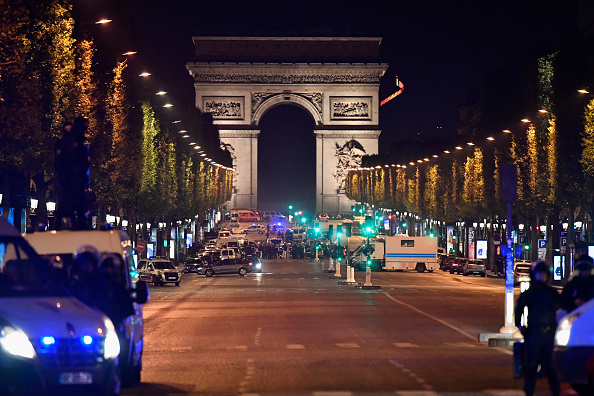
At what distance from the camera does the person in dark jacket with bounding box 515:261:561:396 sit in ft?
42.0

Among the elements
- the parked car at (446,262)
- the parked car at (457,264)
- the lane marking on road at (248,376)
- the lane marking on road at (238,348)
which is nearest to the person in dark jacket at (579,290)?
the lane marking on road at (248,376)

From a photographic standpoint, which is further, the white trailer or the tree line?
the white trailer

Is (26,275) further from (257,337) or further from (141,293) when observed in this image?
(257,337)

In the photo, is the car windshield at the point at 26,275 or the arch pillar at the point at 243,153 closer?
the car windshield at the point at 26,275

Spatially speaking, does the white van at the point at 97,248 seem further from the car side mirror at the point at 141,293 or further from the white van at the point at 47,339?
the white van at the point at 47,339

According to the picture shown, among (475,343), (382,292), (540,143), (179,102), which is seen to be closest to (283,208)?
(179,102)

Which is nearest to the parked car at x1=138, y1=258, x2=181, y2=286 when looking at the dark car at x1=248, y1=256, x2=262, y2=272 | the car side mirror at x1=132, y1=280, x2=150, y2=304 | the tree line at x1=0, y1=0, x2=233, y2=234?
the tree line at x1=0, y1=0, x2=233, y2=234

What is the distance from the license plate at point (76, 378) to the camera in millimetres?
10406

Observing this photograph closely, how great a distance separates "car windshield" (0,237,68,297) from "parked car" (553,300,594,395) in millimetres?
4720

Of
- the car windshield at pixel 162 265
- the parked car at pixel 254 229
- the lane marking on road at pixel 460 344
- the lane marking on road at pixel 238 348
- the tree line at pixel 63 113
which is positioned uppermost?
the tree line at pixel 63 113

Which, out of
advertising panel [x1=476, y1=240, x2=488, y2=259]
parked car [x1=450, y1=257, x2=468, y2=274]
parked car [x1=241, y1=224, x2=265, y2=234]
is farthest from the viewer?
parked car [x1=241, y1=224, x2=265, y2=234]

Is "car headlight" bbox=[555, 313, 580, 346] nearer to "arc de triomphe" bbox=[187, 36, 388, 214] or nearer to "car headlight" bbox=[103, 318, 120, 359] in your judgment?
"car headlight" bbox=[103, 318, 120, 359]

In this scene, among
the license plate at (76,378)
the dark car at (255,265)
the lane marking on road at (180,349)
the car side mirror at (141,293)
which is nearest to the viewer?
the license plate at (76,378)

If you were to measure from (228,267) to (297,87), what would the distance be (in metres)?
78.0
